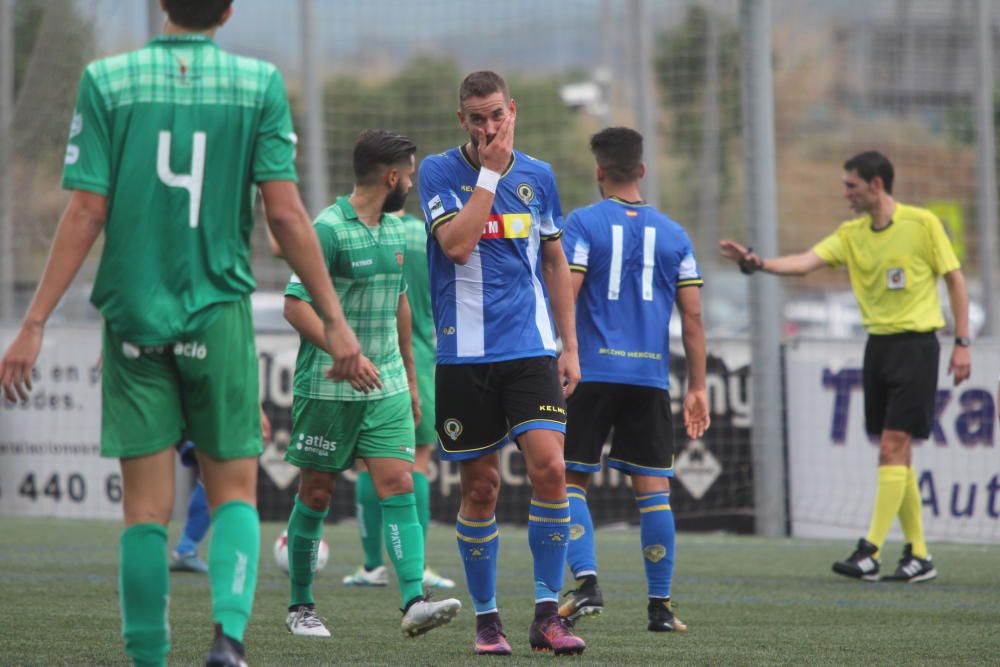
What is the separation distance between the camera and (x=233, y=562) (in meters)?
4.00

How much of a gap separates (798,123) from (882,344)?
22430 mm

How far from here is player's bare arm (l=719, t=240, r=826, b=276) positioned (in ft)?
26.0

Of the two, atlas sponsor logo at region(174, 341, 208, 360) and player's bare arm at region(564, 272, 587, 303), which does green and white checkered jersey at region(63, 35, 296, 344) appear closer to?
atlas sponsor logo at region(174, 341, 208, 360)

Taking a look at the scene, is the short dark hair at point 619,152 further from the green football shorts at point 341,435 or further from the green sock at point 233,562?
the green sock at point 233,562

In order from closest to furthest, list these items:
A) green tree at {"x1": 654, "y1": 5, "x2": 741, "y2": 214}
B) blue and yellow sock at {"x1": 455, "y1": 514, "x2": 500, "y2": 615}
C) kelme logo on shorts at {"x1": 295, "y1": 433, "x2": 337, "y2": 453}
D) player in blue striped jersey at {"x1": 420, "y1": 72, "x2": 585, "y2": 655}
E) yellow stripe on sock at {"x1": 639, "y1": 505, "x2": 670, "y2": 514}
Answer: player in blue striped jersey at {"x1": 420, "y1": 72, "x2": 585, "y2": 655}, blue and yellow sock at {"x1": 455, "y1": 514, "x2": 500, "y2": 615}, kelme logo on shorts at {"x1": 295, "y1": 433, "x2": 337, "y2": 453}, yellow stripe on sock at {"x1": 639, "y1": 505, "x2": 670, "y2": 514}, green tree at {"x1": 654, "y1": 5, "x2": 741, "y2": 214}

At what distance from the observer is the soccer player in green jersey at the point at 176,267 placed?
3.93 meters

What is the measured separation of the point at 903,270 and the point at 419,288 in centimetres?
278

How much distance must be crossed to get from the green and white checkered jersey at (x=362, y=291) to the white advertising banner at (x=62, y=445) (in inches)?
269

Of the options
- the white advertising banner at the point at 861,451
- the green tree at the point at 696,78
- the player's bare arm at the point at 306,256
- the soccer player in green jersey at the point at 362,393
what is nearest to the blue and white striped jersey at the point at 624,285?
the soccer player in green jersey at the point at 362,393

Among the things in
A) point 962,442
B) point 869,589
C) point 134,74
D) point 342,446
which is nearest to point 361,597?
Answer: point 342,446

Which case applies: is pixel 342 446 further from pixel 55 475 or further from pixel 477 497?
pixel 55 475

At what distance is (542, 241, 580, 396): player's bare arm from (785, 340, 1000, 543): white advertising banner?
6065 millimetres

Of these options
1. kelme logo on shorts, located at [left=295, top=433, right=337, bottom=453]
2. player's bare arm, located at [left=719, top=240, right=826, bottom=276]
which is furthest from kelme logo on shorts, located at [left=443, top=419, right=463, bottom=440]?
player's bare arm, located at [left=719, top=240, right=826, bottom=276]

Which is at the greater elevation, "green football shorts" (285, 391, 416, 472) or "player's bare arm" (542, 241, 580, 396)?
"player's bare arm" (542, 241, 580, 396)
